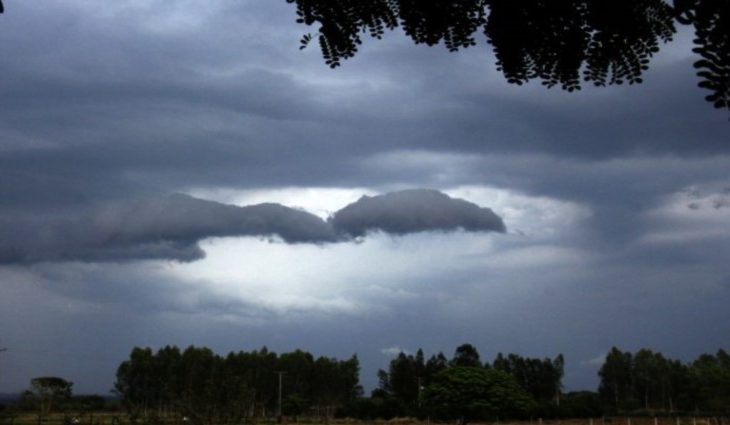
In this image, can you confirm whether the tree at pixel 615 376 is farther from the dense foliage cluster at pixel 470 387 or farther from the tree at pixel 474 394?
the tree at pixel 474 394

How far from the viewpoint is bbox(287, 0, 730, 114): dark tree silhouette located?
8.15 feet

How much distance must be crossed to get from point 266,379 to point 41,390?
1262 inches

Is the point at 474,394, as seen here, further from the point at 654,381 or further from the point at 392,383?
the point at 654,381

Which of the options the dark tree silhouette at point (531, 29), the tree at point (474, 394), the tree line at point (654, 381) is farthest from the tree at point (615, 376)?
the dark tree silhouette at point (531, 29)

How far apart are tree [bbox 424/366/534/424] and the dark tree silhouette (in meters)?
54.2

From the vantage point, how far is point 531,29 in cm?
262

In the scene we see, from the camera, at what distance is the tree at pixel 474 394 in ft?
181

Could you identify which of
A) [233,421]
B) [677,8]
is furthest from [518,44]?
[233,421]

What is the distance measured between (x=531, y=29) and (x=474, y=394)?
54905 mm

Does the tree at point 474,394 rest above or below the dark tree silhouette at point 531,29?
below

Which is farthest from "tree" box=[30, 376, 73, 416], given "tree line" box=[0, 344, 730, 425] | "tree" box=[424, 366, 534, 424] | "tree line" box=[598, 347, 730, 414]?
"tree line" box=[598, 347, 730, 414]

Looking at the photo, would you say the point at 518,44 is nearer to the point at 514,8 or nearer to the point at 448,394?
the point at 514,8

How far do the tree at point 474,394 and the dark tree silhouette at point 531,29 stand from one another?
5424 centimetres

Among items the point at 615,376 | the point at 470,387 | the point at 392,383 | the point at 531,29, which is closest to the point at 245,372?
the point at 392,383
